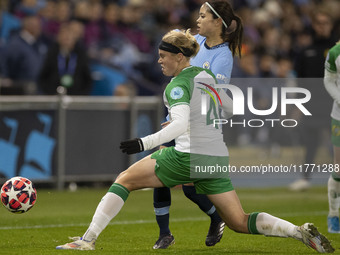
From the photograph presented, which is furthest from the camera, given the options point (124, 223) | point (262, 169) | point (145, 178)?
point (262, 169)

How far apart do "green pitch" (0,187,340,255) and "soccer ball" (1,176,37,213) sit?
1.16ft

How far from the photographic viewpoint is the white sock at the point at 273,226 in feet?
25.1

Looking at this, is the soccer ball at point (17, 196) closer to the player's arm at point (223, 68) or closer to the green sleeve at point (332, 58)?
the player's arm at point (223, 68)

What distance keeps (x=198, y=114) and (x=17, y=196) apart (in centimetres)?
213

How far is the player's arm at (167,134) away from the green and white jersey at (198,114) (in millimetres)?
120

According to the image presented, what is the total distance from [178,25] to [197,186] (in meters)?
13.3

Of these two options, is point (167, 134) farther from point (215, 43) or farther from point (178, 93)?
point (215, 43)

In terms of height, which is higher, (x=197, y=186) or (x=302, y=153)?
(x=197, y=186)

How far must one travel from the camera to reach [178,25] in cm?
2073

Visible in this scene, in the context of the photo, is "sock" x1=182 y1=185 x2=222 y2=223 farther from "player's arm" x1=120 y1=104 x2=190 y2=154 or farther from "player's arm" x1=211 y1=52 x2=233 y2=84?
"player's arm" x1=120 y1=104 x2=190 y2=154

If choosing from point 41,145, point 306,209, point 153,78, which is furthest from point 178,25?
point 306,209

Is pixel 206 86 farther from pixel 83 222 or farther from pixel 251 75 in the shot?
pixel 251 75

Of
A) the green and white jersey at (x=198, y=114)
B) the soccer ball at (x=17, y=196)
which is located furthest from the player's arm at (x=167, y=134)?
the soccer ball at (x=17, y=196)

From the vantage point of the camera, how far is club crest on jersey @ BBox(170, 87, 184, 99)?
746 centimetres
